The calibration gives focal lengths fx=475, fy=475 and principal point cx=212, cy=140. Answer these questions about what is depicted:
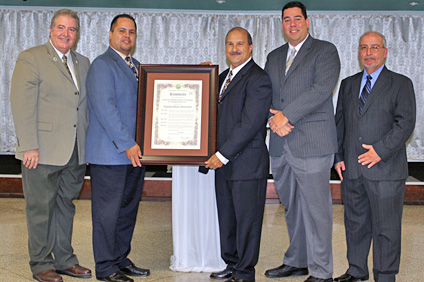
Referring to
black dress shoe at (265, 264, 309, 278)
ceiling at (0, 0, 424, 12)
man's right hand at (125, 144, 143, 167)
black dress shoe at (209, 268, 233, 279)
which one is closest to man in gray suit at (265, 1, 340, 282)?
black dress shoe at (265, 264, 309, 278)

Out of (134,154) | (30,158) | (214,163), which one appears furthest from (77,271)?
(214,163)

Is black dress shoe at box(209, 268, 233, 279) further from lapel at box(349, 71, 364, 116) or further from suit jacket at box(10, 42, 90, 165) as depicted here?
lapel at box(349, 71, 364, 116)

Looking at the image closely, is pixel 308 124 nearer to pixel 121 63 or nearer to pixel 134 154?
pixel 134 154

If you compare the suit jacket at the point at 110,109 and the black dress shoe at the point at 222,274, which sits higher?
the suit jacket at the point at 110,109

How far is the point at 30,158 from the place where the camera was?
296 centimetres

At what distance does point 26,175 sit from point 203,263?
134 centimetres

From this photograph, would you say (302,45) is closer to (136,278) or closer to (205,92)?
(205,92)

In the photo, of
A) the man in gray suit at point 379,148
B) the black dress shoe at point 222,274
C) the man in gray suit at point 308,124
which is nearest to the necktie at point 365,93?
the man in gray suit at point 379,148

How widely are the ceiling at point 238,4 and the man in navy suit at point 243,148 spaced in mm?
4717

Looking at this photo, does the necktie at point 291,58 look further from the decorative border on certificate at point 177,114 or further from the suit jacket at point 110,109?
the suit jacket at point 110,109

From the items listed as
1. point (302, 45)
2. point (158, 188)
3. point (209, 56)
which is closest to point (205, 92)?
point (302, 45)

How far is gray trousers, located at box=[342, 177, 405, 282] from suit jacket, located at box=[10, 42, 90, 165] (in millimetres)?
1848

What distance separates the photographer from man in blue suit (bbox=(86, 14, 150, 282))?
2970 millimetres

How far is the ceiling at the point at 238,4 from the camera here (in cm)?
743
